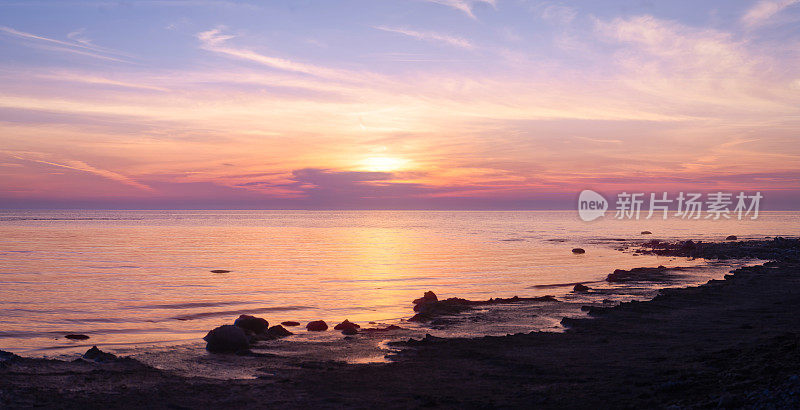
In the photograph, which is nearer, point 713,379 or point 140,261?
point 713,379

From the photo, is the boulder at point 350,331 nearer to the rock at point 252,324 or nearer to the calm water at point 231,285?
the calm water at point 231,285

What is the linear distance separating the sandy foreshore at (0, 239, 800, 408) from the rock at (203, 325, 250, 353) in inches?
94.7

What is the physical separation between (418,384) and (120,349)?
1100 centimetres

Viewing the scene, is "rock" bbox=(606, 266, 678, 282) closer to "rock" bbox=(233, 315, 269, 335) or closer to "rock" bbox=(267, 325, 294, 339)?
"rock" bbox=(267, 325, 294, 339)

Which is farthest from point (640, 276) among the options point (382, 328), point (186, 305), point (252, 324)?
point (186, 305)

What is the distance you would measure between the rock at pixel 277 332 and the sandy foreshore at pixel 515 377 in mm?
4545

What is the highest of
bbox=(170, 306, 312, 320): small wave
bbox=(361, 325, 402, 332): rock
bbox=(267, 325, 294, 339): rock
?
bbox=(361, 325, 402, 332): rock

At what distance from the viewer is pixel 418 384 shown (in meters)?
13.7

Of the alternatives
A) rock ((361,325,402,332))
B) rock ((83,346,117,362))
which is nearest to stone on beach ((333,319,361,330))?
rock ((361,325,402,332))

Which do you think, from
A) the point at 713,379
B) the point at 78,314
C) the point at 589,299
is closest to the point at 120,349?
the point at 78,314

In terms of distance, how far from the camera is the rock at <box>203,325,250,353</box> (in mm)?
18016

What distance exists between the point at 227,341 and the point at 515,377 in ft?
31.1

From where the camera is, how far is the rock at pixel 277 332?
2061 centimetres

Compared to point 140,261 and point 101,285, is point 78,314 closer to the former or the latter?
point 101,285
